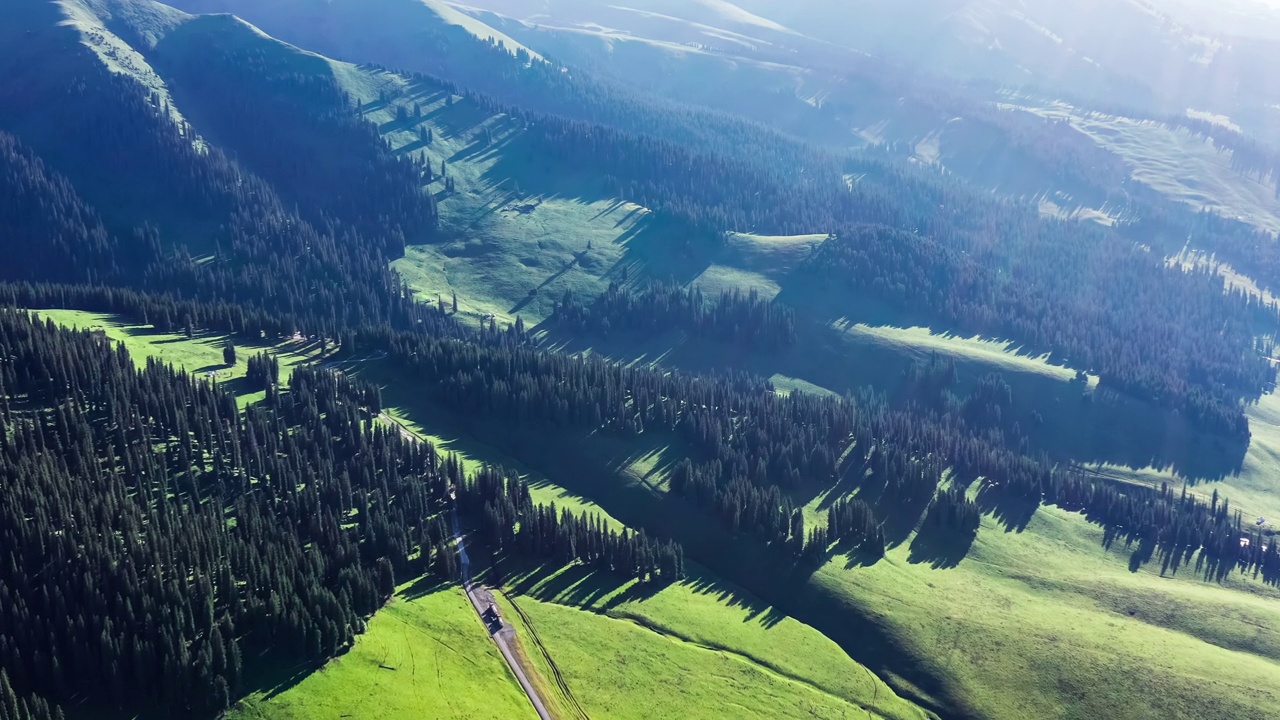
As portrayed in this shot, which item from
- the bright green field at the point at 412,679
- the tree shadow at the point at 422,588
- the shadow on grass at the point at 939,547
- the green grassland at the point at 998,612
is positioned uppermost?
the bright green field at the point at 412,679

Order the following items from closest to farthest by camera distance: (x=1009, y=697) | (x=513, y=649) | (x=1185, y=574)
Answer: (x=513, y=649) < (x=1009, y=697) < (x=1185, y=574)

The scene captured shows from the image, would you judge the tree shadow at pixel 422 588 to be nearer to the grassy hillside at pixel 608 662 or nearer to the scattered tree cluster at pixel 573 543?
the grassy hillside at pixel 608 662

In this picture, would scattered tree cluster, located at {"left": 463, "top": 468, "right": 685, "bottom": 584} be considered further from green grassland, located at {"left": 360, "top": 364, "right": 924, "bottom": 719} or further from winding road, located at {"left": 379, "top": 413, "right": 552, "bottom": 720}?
winding road, located at {"left": 379, "top": 413, "right": 552, "bottom": 720}

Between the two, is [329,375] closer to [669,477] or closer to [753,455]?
[669,477]

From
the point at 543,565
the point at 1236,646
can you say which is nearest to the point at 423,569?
the point at 543,565

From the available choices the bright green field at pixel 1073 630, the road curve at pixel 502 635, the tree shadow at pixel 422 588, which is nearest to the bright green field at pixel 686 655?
the road curve at pixel 502 635

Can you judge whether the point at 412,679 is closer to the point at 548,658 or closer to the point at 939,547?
the point at 548,658

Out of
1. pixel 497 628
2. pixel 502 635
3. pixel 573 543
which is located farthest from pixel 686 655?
pixel 573 543

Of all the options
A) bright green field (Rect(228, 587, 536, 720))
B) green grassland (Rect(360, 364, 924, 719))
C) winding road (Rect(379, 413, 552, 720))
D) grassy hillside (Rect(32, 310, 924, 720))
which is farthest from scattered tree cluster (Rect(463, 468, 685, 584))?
bright green field (Rect(228, 587, 536, 720))
